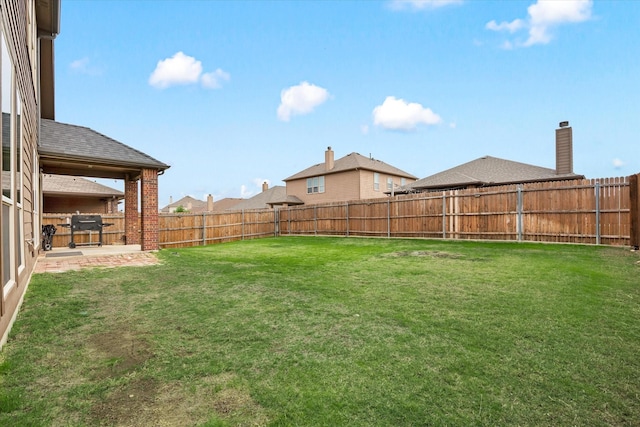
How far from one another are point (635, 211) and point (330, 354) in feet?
32.2

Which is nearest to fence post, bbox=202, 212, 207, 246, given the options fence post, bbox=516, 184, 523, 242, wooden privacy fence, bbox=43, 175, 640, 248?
wooden privacy fence, bbox=43, 175, 640, 248

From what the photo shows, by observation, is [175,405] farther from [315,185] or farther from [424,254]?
[315,185]

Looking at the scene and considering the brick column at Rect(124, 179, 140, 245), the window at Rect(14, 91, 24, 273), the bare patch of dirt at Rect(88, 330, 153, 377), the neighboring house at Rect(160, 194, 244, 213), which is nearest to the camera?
the bare patch of dirt at Rect(88, 330, 153, 377)

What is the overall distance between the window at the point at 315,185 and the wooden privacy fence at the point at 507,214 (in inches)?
466

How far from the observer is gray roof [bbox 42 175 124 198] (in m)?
19.5

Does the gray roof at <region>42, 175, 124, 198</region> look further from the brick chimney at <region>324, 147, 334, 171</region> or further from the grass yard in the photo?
the grass yard

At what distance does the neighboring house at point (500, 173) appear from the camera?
17.3 meters

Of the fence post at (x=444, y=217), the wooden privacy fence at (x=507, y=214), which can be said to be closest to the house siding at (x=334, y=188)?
the wooden privacy fence at (x=507, y=214)

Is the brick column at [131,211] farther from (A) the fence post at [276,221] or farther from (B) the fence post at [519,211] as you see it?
(B) the fence post at [519,211]

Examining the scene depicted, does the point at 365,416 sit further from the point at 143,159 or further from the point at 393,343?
the point at 143,159

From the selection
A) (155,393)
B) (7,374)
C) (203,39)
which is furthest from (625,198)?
(203,39)

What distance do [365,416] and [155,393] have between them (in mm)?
1457

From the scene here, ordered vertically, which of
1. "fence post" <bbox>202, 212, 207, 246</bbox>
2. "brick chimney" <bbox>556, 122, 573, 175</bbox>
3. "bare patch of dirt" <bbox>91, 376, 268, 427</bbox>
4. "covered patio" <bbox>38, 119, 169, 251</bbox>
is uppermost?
A: "brick chimney" <bbox>556, 122, 573, 175</bbox>

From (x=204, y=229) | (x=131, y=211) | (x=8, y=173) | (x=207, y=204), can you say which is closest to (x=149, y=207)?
(x=131, y=211)
